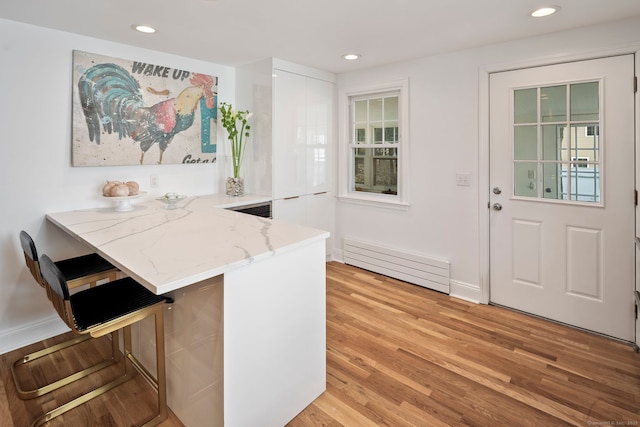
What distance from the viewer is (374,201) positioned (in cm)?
394

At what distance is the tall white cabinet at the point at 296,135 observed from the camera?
353cm

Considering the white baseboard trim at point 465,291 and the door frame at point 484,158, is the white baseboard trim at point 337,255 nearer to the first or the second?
the white baseboard trim at point 465,291

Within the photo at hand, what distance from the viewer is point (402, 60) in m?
3.51

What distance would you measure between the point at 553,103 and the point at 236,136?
9.19 ft

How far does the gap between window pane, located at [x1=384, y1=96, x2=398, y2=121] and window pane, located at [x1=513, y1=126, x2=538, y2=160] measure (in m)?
1.22

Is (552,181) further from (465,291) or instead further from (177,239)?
(177,239)

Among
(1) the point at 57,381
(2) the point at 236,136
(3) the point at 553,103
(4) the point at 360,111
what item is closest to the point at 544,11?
(3) the point at 553,103

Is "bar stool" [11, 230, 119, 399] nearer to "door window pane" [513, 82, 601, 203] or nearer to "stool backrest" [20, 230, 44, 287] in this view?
"stool backrest" [20, 230, 44, 287]

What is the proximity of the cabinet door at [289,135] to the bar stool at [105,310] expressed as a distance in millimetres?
1973

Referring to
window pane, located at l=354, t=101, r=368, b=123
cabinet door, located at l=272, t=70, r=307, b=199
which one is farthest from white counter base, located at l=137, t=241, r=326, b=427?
window pane, located at l=354, t=101, r=368, b=123

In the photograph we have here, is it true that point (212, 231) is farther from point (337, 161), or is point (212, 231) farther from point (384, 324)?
point (337, 161)

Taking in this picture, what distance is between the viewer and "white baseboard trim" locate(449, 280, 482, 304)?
324 cm

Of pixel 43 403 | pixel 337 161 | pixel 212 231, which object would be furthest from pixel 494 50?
pixel 43 403

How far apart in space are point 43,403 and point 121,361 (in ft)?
1.41
